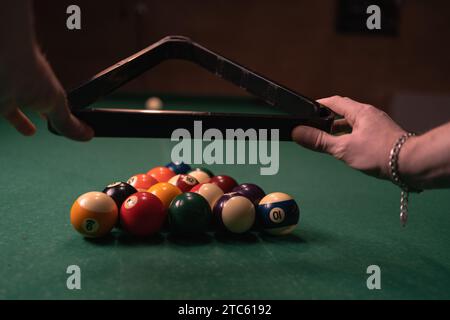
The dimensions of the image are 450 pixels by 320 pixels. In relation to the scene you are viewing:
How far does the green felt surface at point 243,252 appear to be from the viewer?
5.48 feet

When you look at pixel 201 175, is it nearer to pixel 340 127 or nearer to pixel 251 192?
pixel 251 192

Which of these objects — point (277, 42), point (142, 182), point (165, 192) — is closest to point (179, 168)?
point (142, 182)

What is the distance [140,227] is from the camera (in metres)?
2.09

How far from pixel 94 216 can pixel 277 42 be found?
706cm

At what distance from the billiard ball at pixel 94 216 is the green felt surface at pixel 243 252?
1.9 inches

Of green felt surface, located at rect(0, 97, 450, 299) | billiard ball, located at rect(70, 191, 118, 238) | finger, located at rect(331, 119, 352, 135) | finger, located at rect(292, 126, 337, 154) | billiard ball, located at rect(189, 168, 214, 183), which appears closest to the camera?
finger, located at rect(292, 126, 337, 154)

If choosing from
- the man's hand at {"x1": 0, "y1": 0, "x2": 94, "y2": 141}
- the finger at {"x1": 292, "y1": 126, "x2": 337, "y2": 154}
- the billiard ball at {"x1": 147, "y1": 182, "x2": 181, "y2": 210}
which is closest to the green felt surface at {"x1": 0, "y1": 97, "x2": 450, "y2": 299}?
the billiard ball at {"x1": 147, "y1": 182, "x2": 181, "y2": 210}

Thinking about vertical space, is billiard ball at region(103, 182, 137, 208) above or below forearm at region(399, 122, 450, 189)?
below

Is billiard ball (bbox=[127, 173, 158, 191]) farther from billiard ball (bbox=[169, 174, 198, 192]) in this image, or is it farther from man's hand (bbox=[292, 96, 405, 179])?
man's hand (bbox=[292, 96, 405, 179])

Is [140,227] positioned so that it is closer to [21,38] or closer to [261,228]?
[261,228]

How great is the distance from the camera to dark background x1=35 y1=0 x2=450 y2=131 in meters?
8.16

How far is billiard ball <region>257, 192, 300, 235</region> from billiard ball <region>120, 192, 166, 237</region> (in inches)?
16.4

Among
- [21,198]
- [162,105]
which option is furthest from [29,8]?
[162,105]

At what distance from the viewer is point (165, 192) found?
231 centimetres
